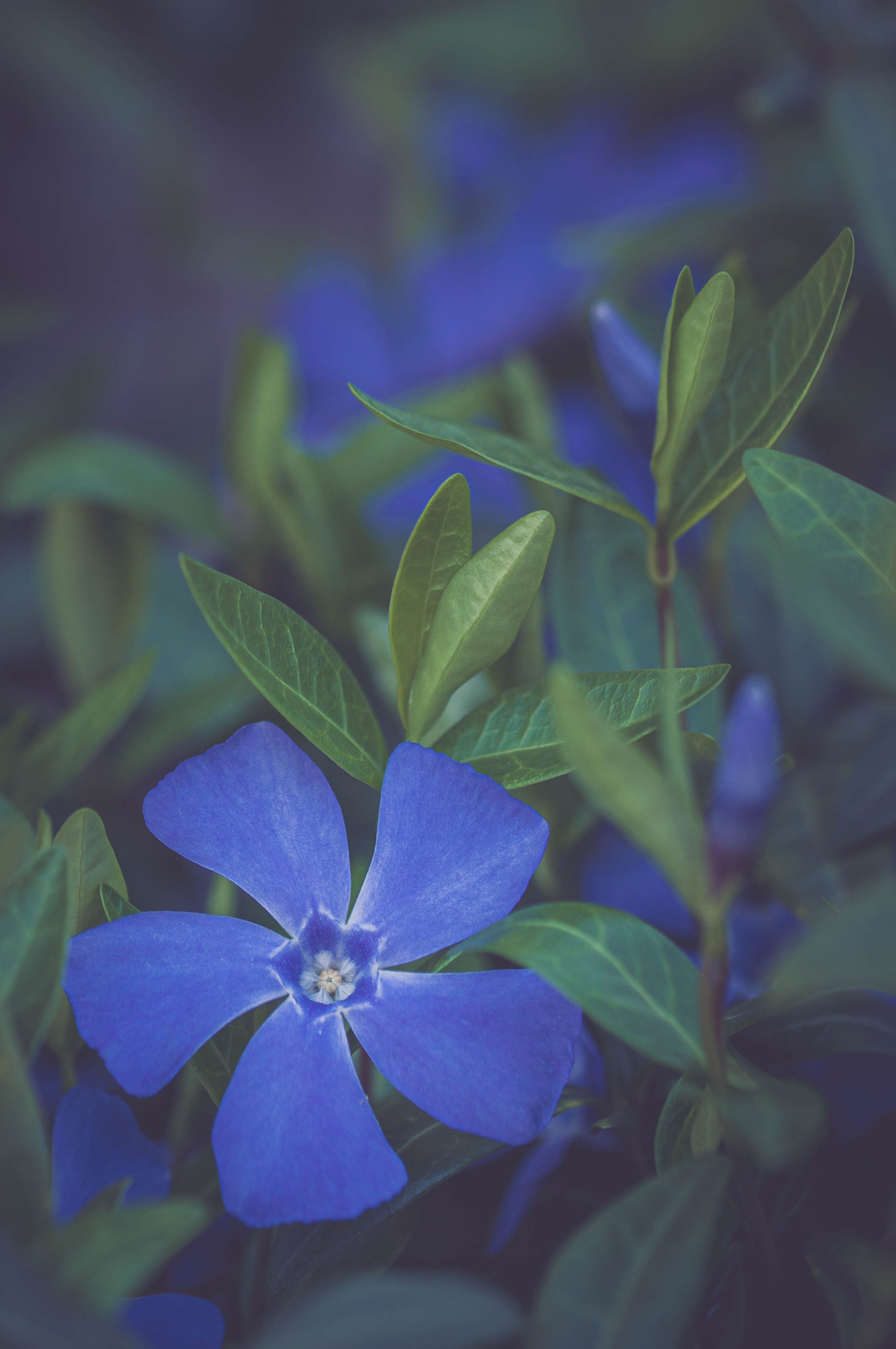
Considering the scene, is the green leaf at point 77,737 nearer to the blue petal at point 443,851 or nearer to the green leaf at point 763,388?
the blue petal at point 443,851

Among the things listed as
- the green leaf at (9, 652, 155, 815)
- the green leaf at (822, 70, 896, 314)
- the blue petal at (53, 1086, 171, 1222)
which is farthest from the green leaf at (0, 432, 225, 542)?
the green leaf at (822, 70, 896, 314)

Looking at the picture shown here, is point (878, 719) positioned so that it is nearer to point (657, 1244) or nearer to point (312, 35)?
point (657, 1244)

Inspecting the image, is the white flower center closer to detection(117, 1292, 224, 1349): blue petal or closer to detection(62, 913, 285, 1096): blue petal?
detection(62, 913, 285, 1096): blue petal

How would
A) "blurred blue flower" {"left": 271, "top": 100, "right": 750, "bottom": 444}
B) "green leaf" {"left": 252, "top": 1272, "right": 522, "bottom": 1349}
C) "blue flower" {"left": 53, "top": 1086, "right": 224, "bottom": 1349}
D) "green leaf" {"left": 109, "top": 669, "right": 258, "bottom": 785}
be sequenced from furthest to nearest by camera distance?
"blurred blue flower" {"left": 271, "top": 100, "right": 750, "bottom": 444}, "green leaf" {"left": 109, "top": 669, "right": 258, "bottom": 785}, "blue flower" {"left": 53, "top": 1086, "right": 224, "bottom": 1349}, "green leaf" {"left": 252, "top": 1272, "right": 522, "bottom": 1349}

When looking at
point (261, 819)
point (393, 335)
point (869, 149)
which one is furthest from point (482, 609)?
point (393, 335)

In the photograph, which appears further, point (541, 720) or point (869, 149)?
point (869, 149)

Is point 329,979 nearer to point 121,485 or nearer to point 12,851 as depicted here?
point 12,851
